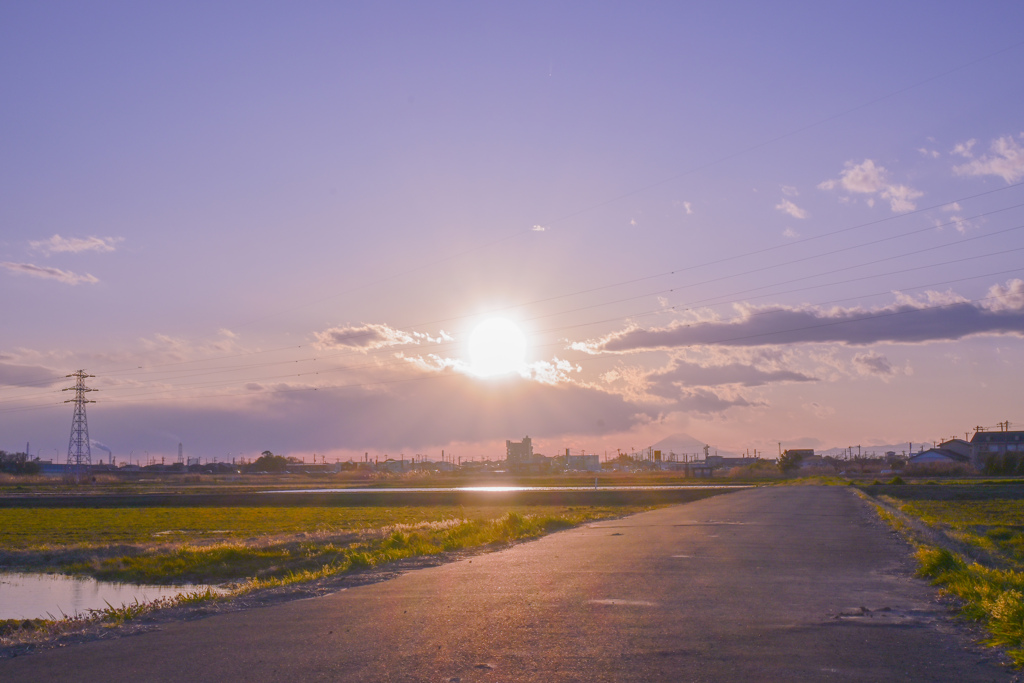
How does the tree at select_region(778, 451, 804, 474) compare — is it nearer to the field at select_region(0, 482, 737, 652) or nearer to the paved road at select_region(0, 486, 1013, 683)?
the field at select_region(0, 482, 737, 652)

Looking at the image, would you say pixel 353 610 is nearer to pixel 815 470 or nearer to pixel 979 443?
pixel 815 470

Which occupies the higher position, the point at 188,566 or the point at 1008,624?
the point at 1008,624

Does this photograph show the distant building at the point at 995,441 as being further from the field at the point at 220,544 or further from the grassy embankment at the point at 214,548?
the grassy embankment at the point at 214,548

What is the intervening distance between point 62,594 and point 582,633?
17.5 metres

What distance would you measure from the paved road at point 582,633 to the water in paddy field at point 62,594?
345 inches

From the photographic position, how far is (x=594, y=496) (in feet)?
188

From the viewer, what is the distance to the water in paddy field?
17594mm

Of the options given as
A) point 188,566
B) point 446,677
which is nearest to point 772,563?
point 446,677

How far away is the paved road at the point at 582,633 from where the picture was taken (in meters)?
7.02

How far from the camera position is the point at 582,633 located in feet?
28.0

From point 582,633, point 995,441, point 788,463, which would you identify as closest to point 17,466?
point 788,463

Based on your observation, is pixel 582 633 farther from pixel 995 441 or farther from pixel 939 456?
pixel 995 441

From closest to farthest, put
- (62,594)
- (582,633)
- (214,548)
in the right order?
(582,633) < (62,594) < (214,548)

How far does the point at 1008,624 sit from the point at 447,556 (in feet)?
38.4
